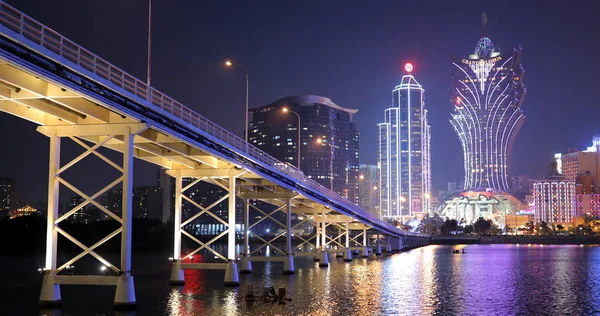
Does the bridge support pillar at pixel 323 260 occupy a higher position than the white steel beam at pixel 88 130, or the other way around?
the white steel beam at pixel 88 130

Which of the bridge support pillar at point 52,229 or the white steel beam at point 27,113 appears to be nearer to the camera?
the white steel beam at point 27,113

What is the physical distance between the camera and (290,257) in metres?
78.5

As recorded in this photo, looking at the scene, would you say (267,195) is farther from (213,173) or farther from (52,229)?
(52,229)

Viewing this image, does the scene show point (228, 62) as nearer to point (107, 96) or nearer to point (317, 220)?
point (107, 96)

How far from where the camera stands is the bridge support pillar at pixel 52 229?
1544 inches

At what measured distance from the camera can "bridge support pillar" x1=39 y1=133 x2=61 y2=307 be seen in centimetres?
3922

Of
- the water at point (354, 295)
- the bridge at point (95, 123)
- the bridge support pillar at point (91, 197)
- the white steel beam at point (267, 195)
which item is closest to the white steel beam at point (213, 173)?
the bridge at point (95, 123)

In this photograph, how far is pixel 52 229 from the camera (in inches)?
1548

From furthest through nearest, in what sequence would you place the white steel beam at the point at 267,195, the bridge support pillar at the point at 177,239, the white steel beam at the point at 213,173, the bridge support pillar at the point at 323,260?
the bridge support pillar at the point at 323,260
the white steel beam at the point at 267,195
the white steel beam at the point at 213,173
the bridge support pillar at the point at 177,239

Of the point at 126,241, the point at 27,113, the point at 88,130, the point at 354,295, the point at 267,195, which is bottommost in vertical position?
the point at 354,295

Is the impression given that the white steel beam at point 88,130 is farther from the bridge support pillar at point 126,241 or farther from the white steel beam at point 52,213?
the white steel beam at point 52,213

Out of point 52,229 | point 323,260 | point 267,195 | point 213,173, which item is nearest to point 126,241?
point 52,229

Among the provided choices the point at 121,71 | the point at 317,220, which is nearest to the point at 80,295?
the point at 121,71

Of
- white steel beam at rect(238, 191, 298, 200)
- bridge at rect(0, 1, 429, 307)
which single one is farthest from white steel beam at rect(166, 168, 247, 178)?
white steel beam at rect(238, 191, 298, 200)
